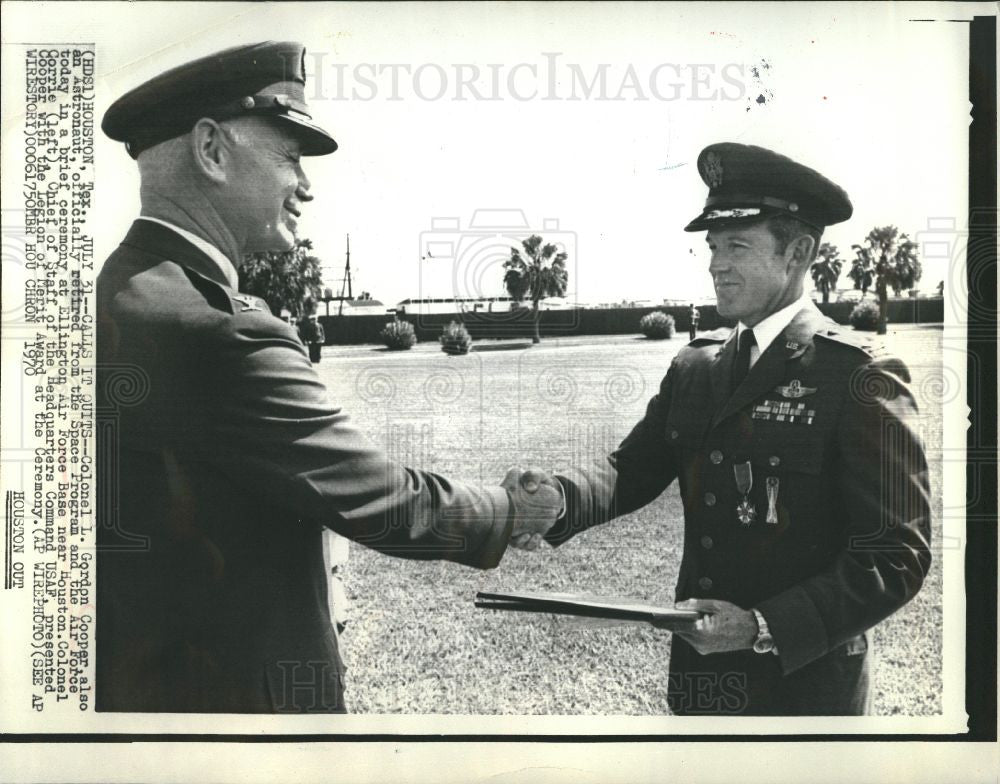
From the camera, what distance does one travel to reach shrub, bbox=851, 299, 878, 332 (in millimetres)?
3836

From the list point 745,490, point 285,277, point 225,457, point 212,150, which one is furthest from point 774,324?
point 212,150

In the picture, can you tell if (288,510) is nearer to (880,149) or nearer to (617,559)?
(617,559)

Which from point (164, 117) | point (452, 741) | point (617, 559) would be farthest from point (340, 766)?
point (164, 117)

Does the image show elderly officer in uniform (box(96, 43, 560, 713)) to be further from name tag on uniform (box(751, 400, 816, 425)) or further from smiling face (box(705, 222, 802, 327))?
smiling face (box(705, 222, 802, 327))

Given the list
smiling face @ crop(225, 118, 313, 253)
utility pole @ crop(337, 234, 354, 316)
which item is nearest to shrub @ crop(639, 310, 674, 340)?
utility pole @ crop(337, 234, 354, 316)

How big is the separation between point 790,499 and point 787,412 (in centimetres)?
36

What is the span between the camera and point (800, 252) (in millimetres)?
3787

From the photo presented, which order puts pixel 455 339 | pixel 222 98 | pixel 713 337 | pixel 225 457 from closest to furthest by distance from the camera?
1. pixel 225 457
2. pixel 222 98
3. pixel 713 337
4. pixel 455 339

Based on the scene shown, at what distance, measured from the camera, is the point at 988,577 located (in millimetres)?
4043

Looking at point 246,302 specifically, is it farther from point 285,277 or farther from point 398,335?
point 398,335

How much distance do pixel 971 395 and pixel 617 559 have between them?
177cm

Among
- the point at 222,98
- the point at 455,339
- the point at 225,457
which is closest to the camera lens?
the point at 225,457
